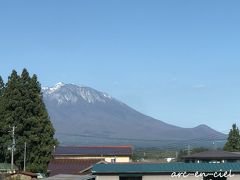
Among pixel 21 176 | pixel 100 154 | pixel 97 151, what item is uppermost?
pixel 97 151

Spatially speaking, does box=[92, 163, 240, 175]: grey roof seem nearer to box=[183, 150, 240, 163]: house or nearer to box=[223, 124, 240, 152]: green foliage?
box=[183, 150, 240, 163]: house

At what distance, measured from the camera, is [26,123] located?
194 feet

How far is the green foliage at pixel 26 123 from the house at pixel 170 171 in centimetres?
2842

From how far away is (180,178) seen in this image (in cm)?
2978

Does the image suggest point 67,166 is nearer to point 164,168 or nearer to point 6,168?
point 6,168

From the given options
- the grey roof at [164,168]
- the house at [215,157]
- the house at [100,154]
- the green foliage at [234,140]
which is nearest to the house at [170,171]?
the grey roof at [164,168]

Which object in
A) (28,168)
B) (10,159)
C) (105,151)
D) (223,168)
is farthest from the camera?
(105,151)

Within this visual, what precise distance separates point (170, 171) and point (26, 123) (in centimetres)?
3220

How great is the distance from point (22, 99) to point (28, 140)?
4.62 meters

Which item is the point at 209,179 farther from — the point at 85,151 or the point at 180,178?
the point at 85,151

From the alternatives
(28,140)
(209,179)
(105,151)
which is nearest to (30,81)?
(28,140)

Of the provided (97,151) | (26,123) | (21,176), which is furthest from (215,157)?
(97,151)

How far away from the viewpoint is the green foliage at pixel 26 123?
5847 centimetres

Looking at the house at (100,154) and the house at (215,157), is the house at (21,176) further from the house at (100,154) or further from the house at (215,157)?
the house at (100,154)
